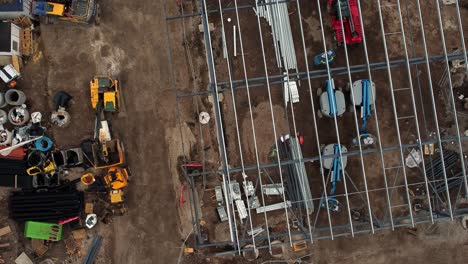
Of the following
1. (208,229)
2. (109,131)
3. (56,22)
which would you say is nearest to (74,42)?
(56,22)

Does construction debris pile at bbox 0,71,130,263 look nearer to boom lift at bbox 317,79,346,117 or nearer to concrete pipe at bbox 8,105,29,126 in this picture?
concrete pipe at bbox 8,105,29,126

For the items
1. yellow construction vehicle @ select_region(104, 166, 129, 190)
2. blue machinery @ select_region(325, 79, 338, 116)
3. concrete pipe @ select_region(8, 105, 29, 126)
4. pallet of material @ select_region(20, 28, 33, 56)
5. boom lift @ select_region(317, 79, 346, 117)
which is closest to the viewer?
blue machinery @ select_region(325, 79, 338, 116)

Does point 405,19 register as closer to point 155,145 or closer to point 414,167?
point 414,167

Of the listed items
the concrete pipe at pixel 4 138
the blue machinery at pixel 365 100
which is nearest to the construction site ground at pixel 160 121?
the blue machinery at pixel 365 100

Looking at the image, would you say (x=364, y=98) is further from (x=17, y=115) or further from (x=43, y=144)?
(x=17, y=115)

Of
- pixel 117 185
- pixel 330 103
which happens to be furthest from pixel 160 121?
pixel 330 103

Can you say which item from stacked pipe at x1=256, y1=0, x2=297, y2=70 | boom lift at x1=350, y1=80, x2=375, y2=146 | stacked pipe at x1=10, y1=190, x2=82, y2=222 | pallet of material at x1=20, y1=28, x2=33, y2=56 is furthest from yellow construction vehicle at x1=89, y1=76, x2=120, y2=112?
boom lift at x1=350, y1=80, x2=375, y2=146
